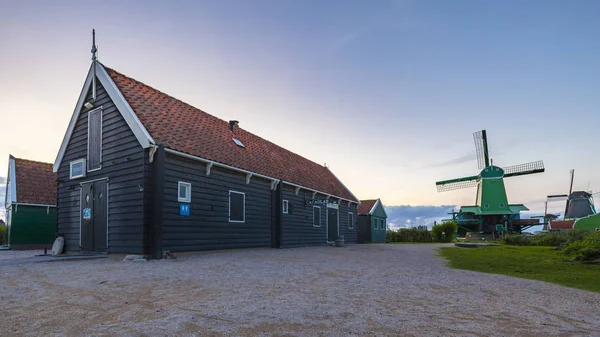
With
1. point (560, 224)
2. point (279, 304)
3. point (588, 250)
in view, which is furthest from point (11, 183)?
point (560, 224)

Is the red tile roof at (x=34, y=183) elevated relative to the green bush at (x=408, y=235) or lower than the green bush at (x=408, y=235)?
elevated

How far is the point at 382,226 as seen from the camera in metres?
37.6

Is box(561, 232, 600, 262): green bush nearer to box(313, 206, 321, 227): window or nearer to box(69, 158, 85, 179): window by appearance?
box(313, 206, 321, 227): window

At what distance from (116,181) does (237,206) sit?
473 cm

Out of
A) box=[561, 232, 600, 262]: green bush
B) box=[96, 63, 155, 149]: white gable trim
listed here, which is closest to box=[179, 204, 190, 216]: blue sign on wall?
box=[96, 63, 155, 149]: white gable trim

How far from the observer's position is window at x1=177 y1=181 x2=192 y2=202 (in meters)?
12.8

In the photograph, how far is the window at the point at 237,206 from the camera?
15.2 m

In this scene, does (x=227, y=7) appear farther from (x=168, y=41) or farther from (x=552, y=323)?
(x=552, y=323)

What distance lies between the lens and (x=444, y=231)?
1449 inches

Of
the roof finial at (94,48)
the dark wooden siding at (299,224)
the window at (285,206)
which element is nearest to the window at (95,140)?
the roof finial at (94,48)

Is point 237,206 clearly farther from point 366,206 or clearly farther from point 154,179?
point 366,206

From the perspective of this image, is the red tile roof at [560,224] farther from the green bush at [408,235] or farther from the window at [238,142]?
the window at [238,142]

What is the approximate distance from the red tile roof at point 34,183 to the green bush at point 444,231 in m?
31.7

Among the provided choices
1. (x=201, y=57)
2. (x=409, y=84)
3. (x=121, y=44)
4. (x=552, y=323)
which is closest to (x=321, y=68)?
(x=409, y=84)
